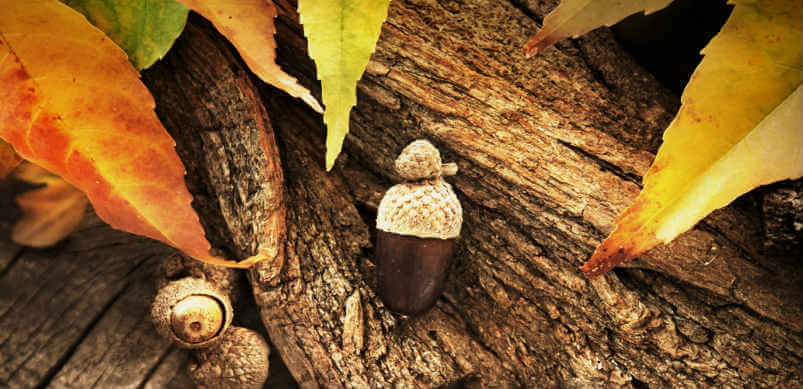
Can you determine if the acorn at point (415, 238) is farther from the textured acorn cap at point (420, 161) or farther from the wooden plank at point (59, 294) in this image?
the wooden plank at point (59, 294)

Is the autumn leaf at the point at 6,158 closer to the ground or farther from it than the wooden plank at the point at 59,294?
farther from it

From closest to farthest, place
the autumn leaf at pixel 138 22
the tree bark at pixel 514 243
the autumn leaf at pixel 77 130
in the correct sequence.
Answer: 1. the autumn leaf at pixel 77 130
2. the autumn leaf at pixel 138 22
3. the tree bark at pixel 514 243

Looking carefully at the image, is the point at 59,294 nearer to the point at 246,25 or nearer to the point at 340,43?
the point at 246,25

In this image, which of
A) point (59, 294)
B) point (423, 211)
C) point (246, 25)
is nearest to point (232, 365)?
point (59, 294)

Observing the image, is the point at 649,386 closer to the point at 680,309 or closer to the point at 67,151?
the point at 680,309

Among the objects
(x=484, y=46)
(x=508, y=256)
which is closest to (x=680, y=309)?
(x=508, y=256)

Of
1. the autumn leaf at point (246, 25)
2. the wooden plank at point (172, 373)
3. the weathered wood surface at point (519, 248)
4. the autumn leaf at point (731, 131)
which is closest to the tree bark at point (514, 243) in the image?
the weathered wood surface at point (519, 248)
